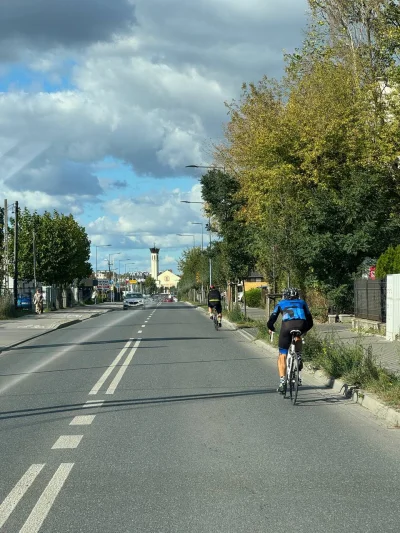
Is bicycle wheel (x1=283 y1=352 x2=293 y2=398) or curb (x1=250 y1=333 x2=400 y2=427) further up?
bicycle wheel (x1=283 y1=352 x2=293 y2=398)

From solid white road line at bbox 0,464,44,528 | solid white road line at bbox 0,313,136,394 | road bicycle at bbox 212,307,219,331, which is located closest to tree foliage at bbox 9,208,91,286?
road bicycle at bbox 212,307,219,331

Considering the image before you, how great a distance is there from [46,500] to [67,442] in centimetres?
226

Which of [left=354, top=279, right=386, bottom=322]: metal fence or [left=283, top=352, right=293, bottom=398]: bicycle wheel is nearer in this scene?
[left=283, top=352, right=293, bottom=398]: bicycle wheel

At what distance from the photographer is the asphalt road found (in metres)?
5.36

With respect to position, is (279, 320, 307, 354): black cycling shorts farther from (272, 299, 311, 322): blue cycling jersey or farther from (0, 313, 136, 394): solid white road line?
(0, 313, 136, 394): solid white road line

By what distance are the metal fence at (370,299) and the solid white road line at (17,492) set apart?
723 inches

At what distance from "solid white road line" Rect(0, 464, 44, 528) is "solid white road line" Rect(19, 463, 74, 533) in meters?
0.17

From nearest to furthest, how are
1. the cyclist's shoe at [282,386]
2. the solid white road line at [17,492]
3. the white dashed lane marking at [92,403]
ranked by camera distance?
the solid white road line at [17,492]
the white dashed lane marking at [92,403]
the cyclist's shoe at [282,386]

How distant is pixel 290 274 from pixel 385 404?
15.3m

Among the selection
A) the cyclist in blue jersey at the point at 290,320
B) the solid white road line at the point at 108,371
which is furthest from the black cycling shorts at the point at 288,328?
the solid white road line at the point at 108,371

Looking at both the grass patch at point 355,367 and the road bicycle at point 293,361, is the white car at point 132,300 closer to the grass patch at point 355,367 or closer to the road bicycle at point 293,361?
the grass patch at point 355,367

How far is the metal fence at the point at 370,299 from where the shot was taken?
944 inches

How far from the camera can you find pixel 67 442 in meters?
8.02

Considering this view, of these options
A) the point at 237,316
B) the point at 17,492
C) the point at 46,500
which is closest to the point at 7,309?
the point at 237,316
